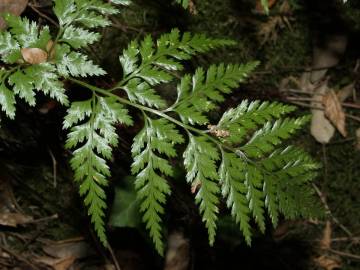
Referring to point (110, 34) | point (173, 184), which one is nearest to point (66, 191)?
point (173, 184)

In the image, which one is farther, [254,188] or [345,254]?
[345,254]

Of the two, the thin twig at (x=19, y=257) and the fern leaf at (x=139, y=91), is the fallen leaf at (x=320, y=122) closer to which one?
the fern leaf at (x=139, y=91)

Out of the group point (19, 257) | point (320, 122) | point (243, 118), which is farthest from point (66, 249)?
point (320, 122)

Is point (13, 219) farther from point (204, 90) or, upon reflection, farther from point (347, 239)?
point (347, 239)

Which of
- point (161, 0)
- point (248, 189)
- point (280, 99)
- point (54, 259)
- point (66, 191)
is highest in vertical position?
point (161, 0)

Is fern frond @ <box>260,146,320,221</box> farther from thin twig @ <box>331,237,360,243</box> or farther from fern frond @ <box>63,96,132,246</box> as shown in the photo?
thin twig @ <box>331,237,360,243</box>

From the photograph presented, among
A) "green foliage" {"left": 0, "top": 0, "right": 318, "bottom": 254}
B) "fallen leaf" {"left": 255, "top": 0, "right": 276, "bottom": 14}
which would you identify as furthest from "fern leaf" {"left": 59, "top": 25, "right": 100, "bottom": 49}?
"fallen leaf" {"left": 255, "top": 0, "right": 276, "bottom": 14}

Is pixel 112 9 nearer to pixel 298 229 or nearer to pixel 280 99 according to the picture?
pixel 280 99
